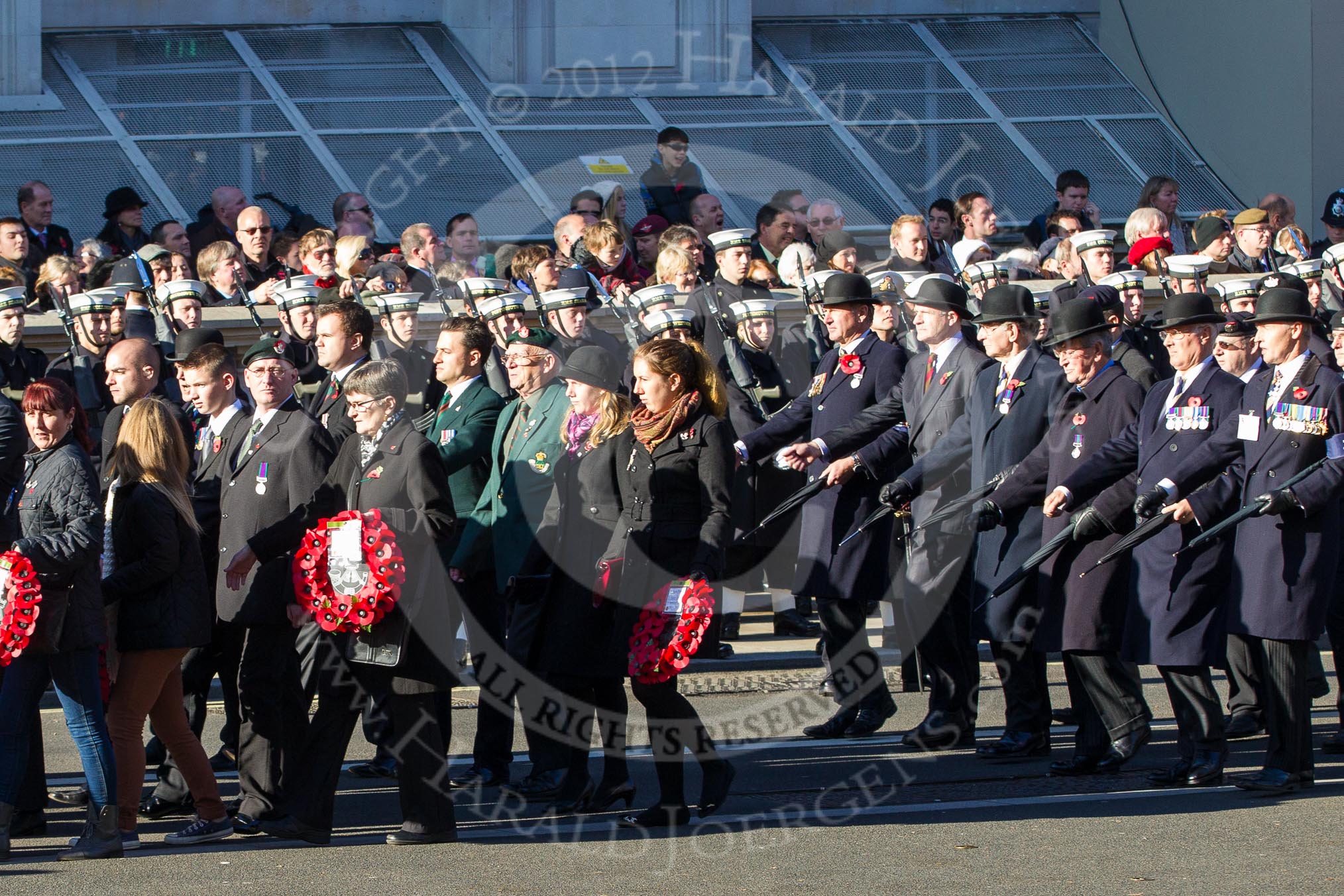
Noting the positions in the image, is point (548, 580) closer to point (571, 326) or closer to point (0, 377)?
point (571, 326)

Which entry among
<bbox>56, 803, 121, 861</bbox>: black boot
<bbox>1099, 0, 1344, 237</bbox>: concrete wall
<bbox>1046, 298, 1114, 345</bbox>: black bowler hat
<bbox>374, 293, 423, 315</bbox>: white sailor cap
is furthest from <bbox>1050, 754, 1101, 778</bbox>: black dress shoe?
<bbox>1099, 0, 1344, 237</bbox>: concrete wall

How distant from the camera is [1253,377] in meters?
7.96

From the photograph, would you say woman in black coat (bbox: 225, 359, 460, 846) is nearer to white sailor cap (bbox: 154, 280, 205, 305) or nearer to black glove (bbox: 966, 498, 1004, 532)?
black glove (bbox: 966, 498, 1004, 532)

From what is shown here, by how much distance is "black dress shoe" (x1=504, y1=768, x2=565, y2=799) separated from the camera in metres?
7.89

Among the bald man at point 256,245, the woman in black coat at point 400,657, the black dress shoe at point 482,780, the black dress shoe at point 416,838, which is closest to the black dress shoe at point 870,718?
the black dress shoe at point 482,780

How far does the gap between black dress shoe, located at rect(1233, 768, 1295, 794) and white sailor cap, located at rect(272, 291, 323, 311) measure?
5.37m

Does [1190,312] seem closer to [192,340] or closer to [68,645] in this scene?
[192,340]

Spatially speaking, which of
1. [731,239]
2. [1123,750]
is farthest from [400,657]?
[731,239]

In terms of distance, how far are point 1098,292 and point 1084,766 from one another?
→ 2.85 meters

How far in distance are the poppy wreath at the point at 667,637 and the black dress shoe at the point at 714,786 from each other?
0.45 meters

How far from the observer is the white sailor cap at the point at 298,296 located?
1065 cm

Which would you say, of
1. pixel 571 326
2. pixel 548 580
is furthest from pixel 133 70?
pixel 548 580

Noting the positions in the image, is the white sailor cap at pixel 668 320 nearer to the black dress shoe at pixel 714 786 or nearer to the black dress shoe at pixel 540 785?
the black dress shoe at pixel 540 785

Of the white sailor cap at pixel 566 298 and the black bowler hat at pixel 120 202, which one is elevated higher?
the black bowler hat at pixel 120 202
